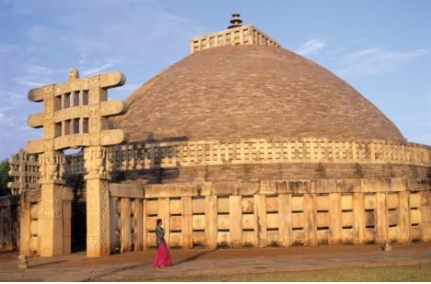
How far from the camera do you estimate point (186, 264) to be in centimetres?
1228

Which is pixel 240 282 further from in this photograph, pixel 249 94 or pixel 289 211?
pixel 249 94

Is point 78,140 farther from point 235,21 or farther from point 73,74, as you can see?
point 235,21

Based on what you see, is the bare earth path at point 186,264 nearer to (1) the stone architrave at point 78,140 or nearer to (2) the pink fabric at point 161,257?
(2) the pink fabric at point 161,257

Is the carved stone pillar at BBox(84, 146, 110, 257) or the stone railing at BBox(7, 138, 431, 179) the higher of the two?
the stone railing at BBox(7, 138, 431, 179)

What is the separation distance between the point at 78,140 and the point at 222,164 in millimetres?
6002

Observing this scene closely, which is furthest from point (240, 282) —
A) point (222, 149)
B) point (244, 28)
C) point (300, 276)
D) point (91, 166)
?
point (244, 28)

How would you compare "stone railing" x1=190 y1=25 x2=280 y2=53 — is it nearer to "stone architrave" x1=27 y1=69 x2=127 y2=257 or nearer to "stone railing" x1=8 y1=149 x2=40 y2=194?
"stone railing" x1=8 y1=149 x2=40 y2=194

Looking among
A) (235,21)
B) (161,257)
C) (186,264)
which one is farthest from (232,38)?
(161,257)

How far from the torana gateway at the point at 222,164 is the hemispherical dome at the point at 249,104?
0.07 meters

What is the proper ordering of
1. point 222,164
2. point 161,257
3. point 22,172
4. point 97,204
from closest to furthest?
point 161,257
point 97,204
point 222,164
point 22,172

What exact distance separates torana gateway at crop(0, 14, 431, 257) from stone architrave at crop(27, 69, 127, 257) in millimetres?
35

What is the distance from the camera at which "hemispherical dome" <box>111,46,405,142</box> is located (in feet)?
75.4

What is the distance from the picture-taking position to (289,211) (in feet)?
54.0

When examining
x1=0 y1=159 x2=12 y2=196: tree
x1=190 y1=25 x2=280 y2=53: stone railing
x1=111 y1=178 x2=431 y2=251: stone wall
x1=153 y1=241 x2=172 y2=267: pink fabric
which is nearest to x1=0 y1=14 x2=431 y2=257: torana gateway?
x1=111 y1=178 x2=431 y2=251: stone wall
